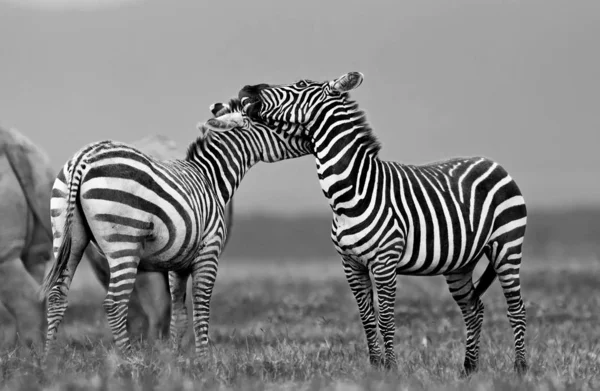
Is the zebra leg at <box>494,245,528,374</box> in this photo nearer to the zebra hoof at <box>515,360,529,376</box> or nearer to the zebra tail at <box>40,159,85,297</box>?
the zebra hoof at <box>515,360,529,376</box>

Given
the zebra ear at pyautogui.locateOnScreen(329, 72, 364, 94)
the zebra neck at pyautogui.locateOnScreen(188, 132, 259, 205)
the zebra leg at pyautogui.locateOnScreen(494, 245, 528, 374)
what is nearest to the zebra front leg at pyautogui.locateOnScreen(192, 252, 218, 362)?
the zebra neck at pyautogui.locateOnScreen(188, 132, 259, 205)

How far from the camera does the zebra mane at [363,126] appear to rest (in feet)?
24.5

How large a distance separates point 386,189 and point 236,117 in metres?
1.79

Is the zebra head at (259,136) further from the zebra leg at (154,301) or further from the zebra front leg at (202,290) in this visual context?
the zebra leg at (154,301)

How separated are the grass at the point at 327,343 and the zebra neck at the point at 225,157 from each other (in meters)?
1.60

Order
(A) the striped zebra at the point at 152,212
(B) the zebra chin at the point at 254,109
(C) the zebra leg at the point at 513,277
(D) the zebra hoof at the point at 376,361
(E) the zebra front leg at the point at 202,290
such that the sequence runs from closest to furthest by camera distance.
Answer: (A) the striped zebra at the point at 152,212, (D) the zebra hoof at the point at 376,361, (E) the zebra front leg at the point at 202,290, (C) the zebra leg at the point at 513,277, (B) the zebra chin at the point at 254,109

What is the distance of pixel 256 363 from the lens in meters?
6.62

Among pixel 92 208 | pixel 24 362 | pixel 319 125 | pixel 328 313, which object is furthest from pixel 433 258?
pixel 328 313

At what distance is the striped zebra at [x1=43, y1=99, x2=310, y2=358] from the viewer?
22.1 ft

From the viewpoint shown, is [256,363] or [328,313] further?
[328,313]

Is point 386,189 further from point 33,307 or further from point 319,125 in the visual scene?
point 33,307

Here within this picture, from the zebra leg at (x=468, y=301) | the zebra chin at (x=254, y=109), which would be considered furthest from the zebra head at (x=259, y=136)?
the zebra leg at (x=468, y=301)

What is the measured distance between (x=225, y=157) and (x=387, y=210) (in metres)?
1.92

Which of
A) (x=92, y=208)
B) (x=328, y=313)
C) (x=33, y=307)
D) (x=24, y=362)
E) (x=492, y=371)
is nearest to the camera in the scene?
(x=24, y=362)
